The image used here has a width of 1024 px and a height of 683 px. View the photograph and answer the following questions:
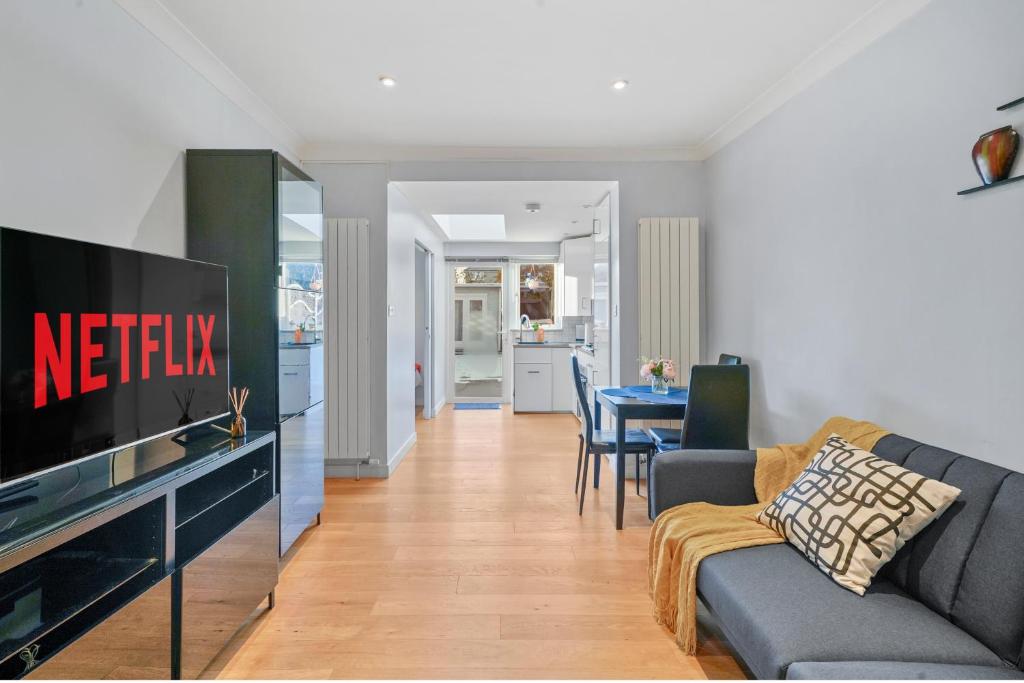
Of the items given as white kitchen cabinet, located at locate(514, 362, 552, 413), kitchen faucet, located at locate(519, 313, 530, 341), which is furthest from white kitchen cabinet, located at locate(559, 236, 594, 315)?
white kitchen cabinet, located at locate(514, 362, 552, 413)

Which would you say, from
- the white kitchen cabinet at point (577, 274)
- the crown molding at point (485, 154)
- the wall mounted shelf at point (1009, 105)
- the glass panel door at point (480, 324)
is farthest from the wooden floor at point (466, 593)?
the glass panel door at point (480, 324)

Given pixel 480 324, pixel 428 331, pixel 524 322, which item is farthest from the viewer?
pixel 480 324

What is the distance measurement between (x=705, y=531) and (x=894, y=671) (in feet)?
2.53

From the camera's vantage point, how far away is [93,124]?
1.91 meters

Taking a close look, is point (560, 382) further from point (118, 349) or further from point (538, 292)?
point (118, 349)

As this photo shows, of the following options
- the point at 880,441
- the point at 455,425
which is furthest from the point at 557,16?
the point at 455,425

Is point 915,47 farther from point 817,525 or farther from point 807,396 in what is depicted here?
point 817,525

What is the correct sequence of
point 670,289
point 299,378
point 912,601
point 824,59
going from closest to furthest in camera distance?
1. point 912,601
2. point 824,59
3. point 299,378
4. point 670,289

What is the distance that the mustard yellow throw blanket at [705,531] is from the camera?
189cm

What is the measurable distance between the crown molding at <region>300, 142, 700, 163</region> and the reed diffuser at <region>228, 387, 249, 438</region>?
229 cm

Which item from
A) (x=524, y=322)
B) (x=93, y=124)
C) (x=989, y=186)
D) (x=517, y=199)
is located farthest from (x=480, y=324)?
(x=989, y=186)

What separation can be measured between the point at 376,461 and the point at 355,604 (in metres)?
1.86

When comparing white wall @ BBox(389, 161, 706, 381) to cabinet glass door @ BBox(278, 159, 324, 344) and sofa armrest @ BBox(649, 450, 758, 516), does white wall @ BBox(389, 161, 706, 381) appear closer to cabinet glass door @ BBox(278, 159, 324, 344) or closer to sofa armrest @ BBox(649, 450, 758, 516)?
cabinet glass door @ BBox(278, 159, 324, 344)

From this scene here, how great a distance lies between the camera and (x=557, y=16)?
2.28m
